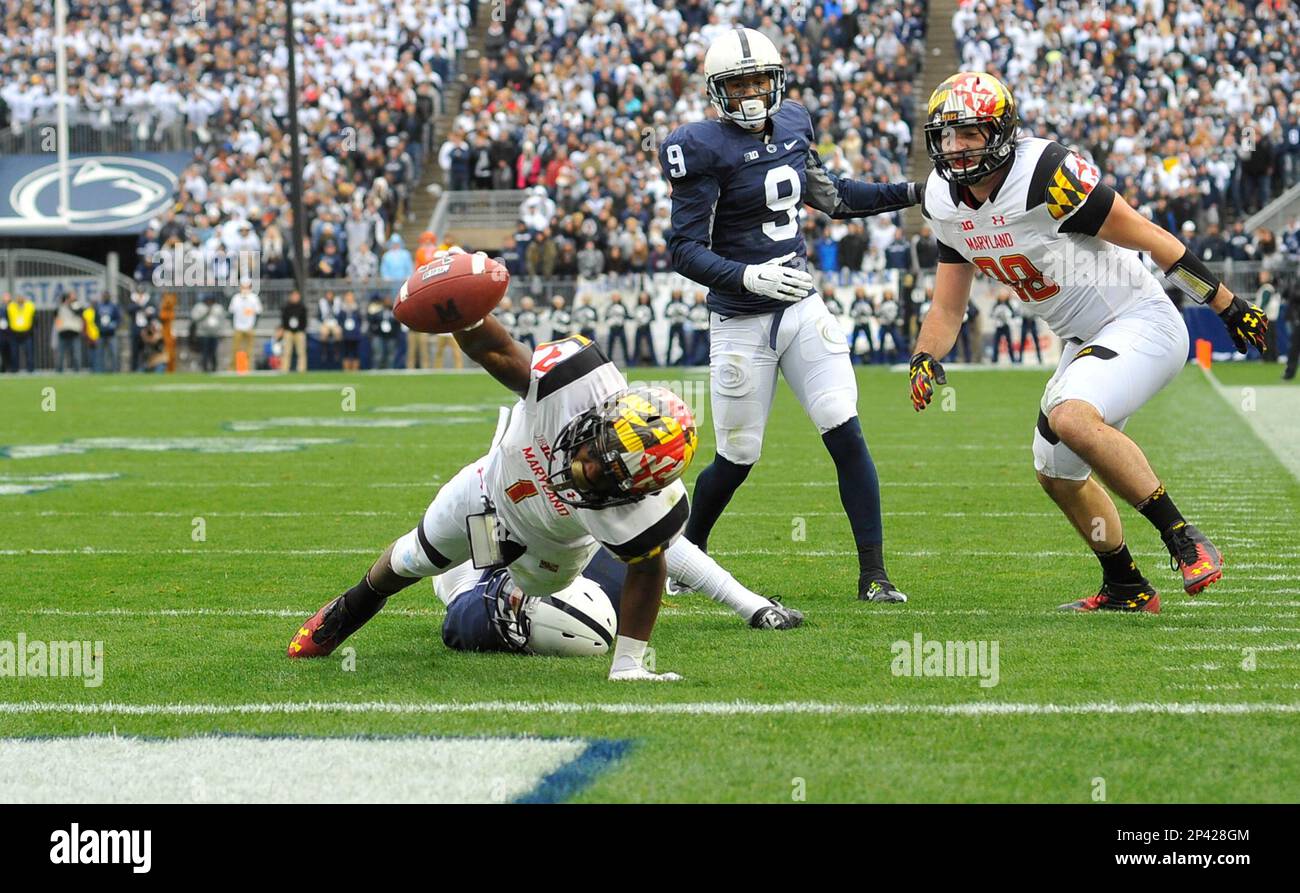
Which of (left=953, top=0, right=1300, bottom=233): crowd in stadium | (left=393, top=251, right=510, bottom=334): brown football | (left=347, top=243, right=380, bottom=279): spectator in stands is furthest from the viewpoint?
(left=347, top=243, right=380, bottom=279): spectator in stands

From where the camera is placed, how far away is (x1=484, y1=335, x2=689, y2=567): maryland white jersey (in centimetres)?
443

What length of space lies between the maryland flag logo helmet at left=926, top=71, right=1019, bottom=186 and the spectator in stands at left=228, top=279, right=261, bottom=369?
844 inches

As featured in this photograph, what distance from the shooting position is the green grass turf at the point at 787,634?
3.70m

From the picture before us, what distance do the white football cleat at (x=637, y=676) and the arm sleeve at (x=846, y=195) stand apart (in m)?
2.49

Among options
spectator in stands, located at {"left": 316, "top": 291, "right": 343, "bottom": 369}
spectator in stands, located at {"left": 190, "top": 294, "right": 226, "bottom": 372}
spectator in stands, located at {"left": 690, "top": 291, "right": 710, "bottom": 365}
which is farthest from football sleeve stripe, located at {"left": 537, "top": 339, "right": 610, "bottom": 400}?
spectator in stands, located at {"left": 190, "top": 294, "right": 226, "bottom": 372}

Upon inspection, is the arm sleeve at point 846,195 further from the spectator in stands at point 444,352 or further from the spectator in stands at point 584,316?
the spectator in stands at point 444,352

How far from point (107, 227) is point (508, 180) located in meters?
6.42

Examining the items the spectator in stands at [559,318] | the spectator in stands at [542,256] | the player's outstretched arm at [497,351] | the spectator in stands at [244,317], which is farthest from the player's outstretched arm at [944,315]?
the spectator in stands at [244,317]

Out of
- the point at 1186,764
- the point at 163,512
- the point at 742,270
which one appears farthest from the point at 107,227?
the point at 1186,764

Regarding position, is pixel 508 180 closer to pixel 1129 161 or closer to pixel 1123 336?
pixel 1129 161

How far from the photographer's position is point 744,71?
6246 mm

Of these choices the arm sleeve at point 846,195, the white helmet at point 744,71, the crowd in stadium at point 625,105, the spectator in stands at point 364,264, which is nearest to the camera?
the white helmet at point 744,71

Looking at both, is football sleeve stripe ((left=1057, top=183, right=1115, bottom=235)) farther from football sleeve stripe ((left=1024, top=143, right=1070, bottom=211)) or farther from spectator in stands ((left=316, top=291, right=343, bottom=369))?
spectator in stands ((left=316, top=291, right=343, bottom=369))

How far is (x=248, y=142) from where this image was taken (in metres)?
28.9
